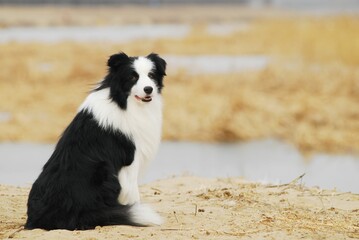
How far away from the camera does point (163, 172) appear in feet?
42.1

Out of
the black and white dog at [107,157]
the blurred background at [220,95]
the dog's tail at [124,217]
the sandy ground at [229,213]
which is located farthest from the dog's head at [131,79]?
→ the blurred background at [220,95]

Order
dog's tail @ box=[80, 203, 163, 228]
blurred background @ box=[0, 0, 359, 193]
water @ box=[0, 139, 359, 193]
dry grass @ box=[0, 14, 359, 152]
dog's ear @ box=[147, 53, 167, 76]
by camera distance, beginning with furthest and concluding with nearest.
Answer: dry grass @ box=[0, 14, 359, 152] → blurred background @ box=[0, 0, 359, 193] → water @ box=[0, 139, 359, 193] → dog's ear @ box=[147, 53, 167, 76] → dog's tail @ box=[80, 203, 163, 228]

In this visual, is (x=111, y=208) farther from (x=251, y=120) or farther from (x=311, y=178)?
(x=251, y=120)

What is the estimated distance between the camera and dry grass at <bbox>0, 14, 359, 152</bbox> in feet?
53.8

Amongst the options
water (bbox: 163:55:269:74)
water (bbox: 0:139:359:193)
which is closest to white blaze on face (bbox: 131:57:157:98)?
water (bbox: 0:139:359:193)

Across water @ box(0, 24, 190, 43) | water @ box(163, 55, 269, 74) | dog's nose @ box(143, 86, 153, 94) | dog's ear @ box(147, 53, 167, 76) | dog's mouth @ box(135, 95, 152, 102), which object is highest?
water @ box(0, 24, 190, 43)

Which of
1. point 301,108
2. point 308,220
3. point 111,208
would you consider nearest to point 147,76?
point 111,208

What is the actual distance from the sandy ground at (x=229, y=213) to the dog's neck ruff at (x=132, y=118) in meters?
0.68

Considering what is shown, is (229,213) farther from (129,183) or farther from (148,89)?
(148,89)

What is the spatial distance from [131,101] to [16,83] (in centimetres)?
1272

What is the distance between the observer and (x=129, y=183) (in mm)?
7383

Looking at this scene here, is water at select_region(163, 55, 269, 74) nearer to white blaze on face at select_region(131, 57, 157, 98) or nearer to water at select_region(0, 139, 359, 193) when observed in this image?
water at select_region(0, 139, 359, 193)

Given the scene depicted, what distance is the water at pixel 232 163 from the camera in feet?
40.7

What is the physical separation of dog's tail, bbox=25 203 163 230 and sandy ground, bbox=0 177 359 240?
0.33 ft
